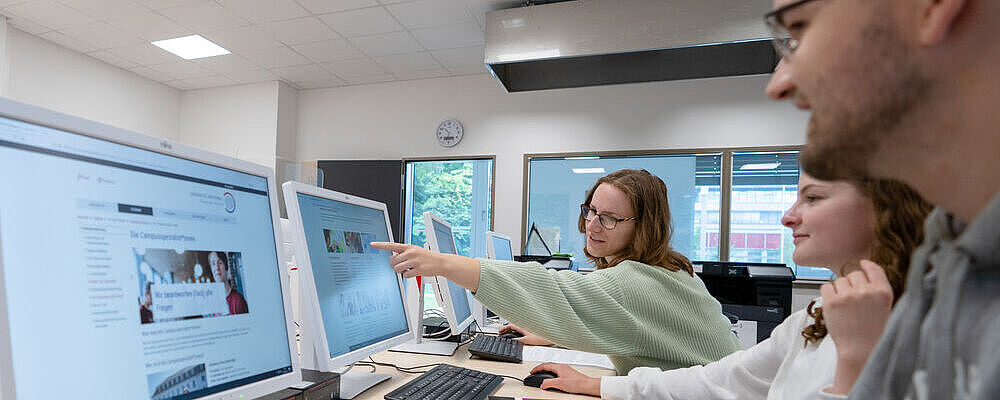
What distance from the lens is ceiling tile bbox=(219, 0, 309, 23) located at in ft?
11.6

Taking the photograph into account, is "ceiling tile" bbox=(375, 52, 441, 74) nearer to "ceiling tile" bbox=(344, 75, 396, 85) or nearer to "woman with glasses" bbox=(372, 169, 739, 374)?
"ceiling tile" bbox=(344, 75, 396, 85)

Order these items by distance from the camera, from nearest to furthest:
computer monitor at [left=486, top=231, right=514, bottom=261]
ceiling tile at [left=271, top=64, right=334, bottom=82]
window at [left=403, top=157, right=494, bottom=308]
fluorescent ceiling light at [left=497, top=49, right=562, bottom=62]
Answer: computer monitor at [left=486, top=231, right=514, bottom=261], fluorescent ceiling light at [left=497, top=49, right=562, bottom=62], ceiling tile at [left=271, top=64, right=334, bottom=82], window at [left=403, top=157, right=494, bottom=308]

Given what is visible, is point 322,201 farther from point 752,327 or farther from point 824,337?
point 752,327

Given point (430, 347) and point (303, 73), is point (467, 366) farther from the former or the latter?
point (303, 73)

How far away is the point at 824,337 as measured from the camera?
909mm

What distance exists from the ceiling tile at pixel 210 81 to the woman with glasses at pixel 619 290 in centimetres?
491

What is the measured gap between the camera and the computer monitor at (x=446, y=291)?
1485 mm

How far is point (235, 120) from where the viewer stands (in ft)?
17.6

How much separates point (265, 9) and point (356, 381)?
3336 mm

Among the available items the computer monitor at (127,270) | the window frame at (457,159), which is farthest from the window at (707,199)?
the computer monitor at (127,270)

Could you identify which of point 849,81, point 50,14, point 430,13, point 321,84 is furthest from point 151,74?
point 849,81

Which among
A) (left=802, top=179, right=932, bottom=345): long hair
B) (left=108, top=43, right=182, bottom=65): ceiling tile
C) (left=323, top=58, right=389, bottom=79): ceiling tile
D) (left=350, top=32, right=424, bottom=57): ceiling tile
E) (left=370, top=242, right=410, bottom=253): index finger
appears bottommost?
(left=370, top=242, right=410, bottom=253): index finger

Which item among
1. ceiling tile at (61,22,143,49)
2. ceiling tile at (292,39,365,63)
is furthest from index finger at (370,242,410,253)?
ceiling tile at (61,22,143,49)

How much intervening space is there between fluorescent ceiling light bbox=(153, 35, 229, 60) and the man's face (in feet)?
15.6
